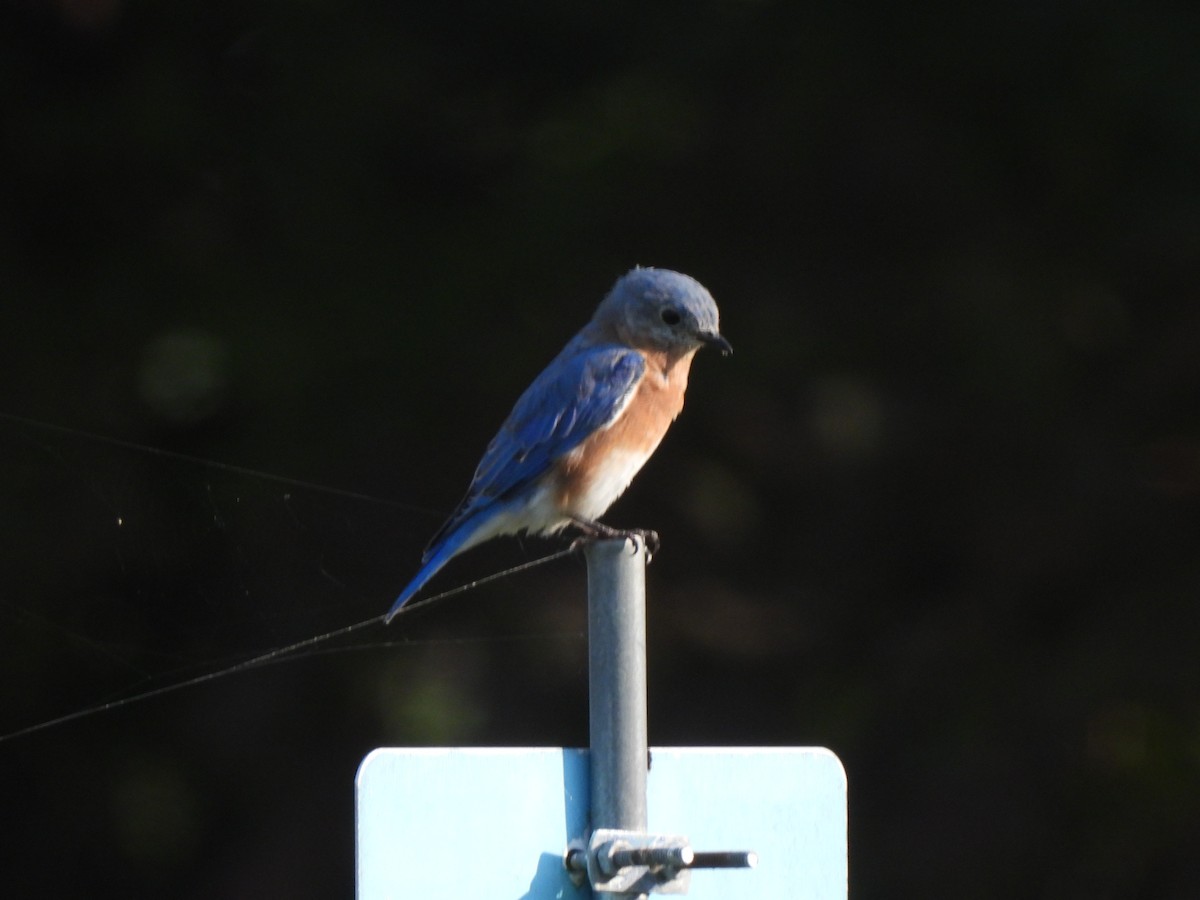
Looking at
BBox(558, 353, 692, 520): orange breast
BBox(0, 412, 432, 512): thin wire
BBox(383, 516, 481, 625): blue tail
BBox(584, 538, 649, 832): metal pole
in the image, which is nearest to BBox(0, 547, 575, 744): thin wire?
BBox(383, 516, 481, 625): blue tail

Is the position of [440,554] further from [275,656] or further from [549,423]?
[275,656]

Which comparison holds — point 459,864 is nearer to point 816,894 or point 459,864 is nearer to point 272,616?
point 816,894

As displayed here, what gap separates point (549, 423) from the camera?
3.65 m

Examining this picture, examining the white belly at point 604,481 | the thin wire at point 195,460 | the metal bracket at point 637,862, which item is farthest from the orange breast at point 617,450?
the metal bracket at point 637,862

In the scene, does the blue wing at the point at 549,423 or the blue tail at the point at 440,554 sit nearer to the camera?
the blue tail at the point at 440,554

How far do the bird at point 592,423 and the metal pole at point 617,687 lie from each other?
1628 mm

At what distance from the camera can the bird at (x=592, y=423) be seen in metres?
3.60

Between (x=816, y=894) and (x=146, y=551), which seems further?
(x=146, y=551)

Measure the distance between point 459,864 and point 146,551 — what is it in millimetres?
2882

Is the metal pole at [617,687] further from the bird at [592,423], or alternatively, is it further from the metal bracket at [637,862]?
the bird at [592,423]

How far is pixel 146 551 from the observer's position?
4367mm

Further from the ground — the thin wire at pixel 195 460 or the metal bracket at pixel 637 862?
the thin wire at pixel 195 460

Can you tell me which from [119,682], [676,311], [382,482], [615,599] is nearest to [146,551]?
[119,682]

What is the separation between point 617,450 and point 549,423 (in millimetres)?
154
